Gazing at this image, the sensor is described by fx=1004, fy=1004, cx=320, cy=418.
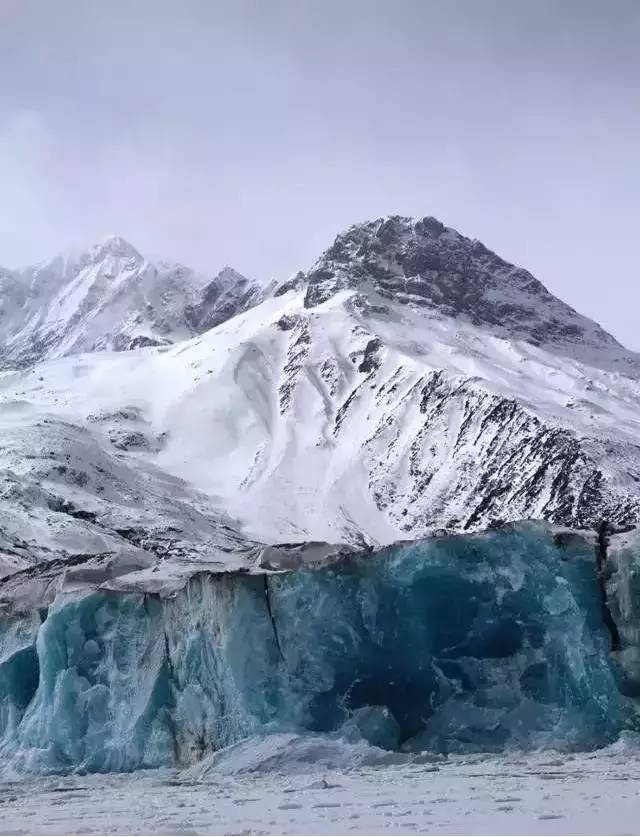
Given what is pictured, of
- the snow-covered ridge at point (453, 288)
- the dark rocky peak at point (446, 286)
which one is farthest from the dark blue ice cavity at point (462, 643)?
the snow-covered ridge at point (453, 288)

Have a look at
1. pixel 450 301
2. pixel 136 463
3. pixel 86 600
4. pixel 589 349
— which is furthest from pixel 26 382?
pixel 86 600

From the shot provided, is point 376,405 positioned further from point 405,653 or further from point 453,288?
point 405,653

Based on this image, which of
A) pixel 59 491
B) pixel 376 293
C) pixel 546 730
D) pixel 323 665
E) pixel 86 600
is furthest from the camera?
pixel 376 293

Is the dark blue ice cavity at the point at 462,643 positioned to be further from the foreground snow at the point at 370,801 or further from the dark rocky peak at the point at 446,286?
the dark rocky peak at the point at 446,286

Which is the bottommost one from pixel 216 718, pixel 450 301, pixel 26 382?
pixel 216 718

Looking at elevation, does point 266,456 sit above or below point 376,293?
below

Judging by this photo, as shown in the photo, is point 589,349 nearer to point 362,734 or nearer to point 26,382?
point 26,382
